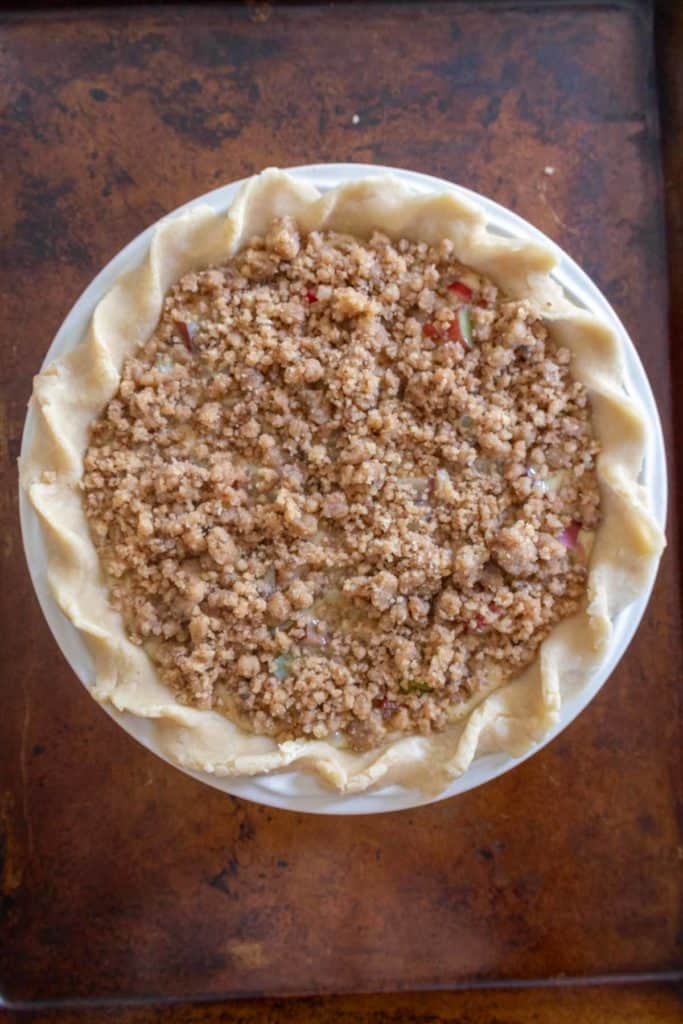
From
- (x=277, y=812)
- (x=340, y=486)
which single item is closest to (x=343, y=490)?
(x=340, y=486)

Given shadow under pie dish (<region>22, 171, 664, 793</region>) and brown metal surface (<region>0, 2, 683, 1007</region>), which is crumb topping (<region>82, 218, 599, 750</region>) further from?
brown metal surface (<region>0, 2, 683, 1007</region>)

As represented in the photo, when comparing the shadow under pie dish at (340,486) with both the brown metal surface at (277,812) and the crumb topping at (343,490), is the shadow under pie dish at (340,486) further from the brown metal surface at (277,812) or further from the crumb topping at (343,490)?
the brown metal surface at (277,812)

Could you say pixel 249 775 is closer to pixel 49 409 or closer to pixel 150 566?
pixel 150 566

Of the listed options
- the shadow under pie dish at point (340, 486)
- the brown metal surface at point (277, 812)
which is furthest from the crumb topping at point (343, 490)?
the brown metal surface at point (277, 812)

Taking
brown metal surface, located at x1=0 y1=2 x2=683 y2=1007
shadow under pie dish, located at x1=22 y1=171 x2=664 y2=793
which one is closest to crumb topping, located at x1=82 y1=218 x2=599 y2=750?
shadow under pie dish, located at x1=22 y1=171 x2=664 y2=793

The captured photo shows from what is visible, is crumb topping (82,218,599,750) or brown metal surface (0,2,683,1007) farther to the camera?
brown metal surface (0,2,683,1007)

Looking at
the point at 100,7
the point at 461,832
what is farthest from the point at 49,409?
the point at 461,832
